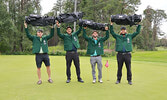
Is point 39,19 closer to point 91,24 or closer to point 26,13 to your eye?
point 91,24

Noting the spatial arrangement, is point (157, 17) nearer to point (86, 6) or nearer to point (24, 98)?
point (86, 6)

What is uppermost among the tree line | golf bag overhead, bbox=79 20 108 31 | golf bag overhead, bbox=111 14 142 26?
the tree line

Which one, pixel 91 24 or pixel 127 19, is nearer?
pixel 127 19

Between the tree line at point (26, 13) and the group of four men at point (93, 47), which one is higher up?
the tree line at point (26, 13)

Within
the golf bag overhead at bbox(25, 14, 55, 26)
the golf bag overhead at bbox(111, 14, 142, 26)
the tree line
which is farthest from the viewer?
the tree line

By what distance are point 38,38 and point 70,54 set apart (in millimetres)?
1203

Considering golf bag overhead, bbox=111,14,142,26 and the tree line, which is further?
the tree line

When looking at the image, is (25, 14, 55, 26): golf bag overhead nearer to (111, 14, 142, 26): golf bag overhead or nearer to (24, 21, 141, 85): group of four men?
(24, 21, 141, 85): group of four men

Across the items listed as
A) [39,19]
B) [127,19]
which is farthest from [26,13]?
[127,19]

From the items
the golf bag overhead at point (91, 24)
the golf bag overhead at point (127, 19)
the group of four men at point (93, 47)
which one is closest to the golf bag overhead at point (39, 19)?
the group of four men at point (93, 47)

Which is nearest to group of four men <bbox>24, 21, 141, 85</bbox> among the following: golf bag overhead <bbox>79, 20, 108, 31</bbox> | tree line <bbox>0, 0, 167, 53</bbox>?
golf bag overhead <bbox>79, 20, 108, 31</bbox>

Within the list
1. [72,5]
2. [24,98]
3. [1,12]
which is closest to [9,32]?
[1,12]

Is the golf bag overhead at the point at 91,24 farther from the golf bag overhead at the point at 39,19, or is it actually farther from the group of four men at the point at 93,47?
the golf bag overhead at the point at 39,19

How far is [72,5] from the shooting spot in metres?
36.6
